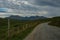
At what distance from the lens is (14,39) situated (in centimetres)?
1841

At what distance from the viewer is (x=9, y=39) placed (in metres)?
18.6

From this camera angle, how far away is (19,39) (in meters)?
18.6

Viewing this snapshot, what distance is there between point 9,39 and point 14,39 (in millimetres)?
546

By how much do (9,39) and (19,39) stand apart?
992mm

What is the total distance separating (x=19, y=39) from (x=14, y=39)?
534 mm
